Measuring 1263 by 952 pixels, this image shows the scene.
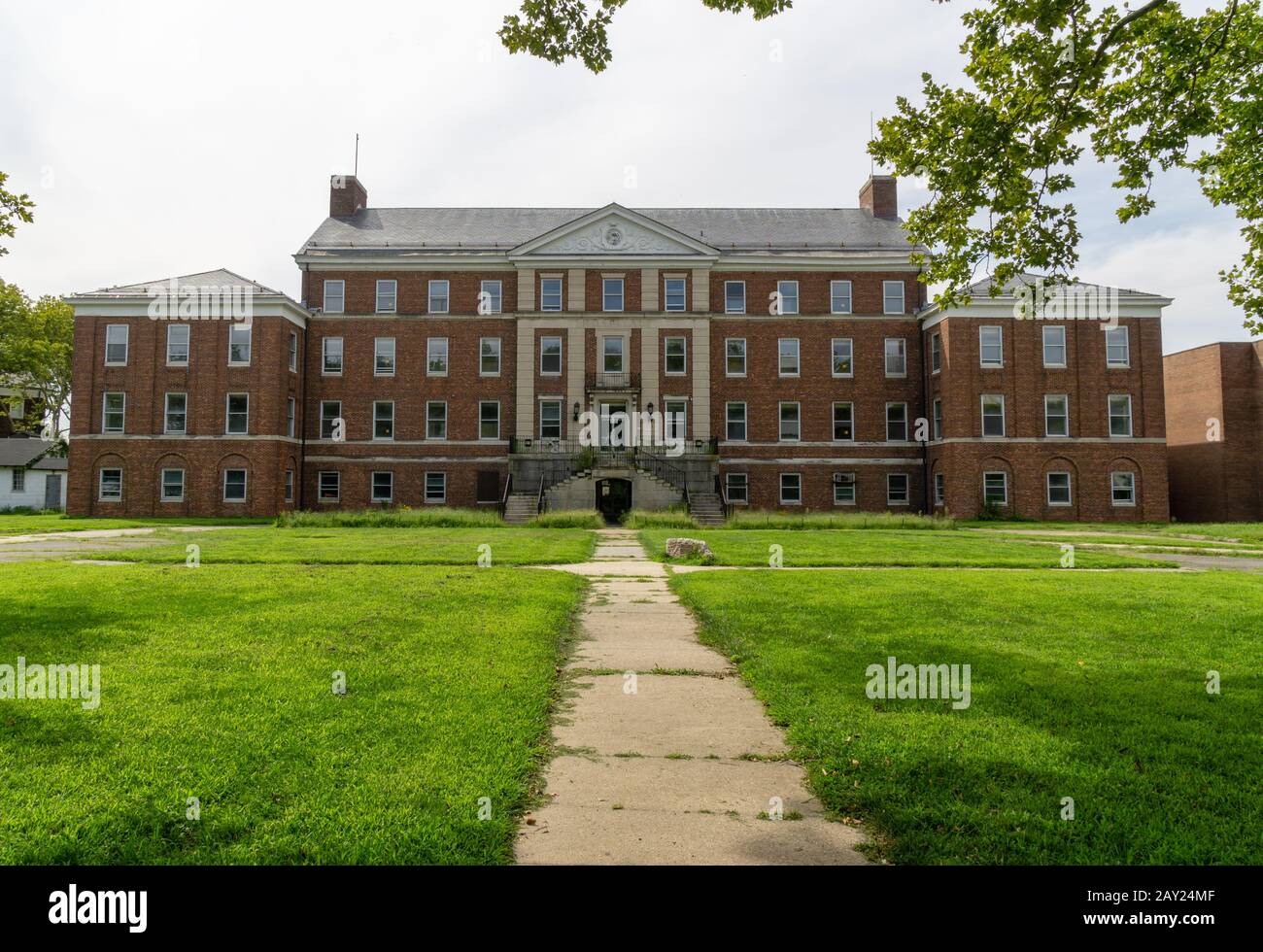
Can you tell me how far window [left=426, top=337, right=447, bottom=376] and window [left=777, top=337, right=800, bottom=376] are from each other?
17727mm

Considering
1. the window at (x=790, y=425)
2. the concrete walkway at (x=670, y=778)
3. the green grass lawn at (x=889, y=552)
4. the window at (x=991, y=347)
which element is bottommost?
the concrete walkway at (x=670, y=778)

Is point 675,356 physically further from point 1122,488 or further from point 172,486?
point 172,486

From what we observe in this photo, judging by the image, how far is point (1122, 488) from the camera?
3728 centimetres

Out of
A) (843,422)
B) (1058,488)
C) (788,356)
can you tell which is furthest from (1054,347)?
(788,356)

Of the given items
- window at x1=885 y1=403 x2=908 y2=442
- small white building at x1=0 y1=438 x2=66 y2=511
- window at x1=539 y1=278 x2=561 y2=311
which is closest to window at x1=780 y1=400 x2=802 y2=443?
window at x1=885 y1=403 x2=908 y2=442

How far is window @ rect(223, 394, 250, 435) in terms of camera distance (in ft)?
122

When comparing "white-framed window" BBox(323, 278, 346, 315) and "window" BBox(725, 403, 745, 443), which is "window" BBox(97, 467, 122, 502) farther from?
"window" BBox(725, 403, 745, 443)

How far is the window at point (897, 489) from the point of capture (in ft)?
130

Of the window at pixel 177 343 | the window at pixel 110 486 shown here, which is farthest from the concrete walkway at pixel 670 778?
the window at pixel 110 486

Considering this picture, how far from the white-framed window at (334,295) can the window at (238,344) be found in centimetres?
446

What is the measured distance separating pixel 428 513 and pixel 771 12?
25.2 meters

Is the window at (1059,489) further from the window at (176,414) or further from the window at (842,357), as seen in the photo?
the window at (176,414)

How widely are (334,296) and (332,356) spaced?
317cm

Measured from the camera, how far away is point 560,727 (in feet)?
16.4
